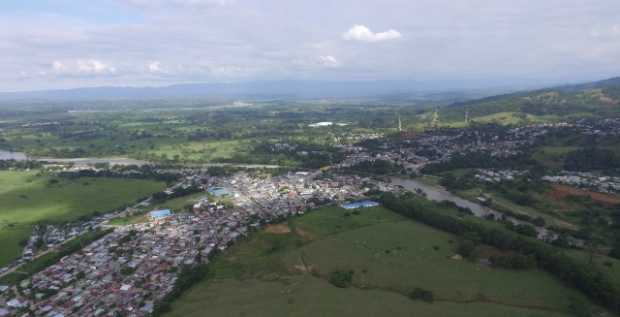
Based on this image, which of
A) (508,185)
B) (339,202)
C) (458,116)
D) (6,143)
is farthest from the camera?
(458,116)

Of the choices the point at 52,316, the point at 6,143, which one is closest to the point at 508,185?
the point at 52,316

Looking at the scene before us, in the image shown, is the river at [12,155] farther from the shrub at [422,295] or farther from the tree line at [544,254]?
the shrub at [422,295]

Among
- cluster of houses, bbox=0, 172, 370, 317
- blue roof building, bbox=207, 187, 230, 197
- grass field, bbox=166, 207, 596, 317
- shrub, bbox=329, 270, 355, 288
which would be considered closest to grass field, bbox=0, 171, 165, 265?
cluster of houses, bbox=0, 172, 370, 317

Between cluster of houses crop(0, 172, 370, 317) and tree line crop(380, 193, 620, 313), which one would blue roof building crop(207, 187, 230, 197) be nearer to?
cluster of houses crop(0, 172, 370, 317)

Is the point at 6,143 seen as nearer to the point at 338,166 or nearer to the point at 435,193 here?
the point at 338,166

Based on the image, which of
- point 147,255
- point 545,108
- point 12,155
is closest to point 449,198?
point 147,255

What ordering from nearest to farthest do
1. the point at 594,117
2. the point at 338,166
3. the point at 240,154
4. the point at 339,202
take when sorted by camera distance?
the point at 339,202 → the point at 338,166 → the point at 240,154 → the point at 594,117

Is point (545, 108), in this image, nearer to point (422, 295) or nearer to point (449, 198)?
point (449, 198)

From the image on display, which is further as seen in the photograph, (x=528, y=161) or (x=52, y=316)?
(x=528, y=161)
